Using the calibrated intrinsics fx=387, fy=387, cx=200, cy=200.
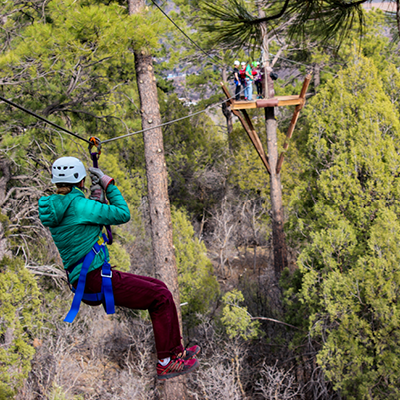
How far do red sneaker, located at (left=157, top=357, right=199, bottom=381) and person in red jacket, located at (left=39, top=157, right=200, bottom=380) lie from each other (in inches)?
1.0

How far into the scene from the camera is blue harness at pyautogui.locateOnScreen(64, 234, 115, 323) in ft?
8.82

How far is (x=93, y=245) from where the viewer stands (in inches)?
109

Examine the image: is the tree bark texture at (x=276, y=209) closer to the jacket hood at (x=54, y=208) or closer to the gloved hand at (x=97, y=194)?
the gloved hand at (x=97, y=194)

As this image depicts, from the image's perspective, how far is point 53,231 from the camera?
2668 millimetres

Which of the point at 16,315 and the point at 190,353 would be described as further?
the point at 16,315

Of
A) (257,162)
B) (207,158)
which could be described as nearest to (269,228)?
(257,162)

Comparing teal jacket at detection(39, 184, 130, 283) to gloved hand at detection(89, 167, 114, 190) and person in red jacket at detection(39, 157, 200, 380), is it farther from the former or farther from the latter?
gloved hand at detection(89, 167, 114, 190)

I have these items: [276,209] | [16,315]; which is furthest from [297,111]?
[16,315]

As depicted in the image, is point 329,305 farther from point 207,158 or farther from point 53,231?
A: point 207,158

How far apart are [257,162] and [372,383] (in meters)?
13.5

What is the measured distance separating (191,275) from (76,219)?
30.7ft

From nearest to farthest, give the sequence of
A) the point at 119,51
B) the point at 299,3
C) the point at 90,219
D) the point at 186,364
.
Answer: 1. the point at 90,219
2. the point at 186,364
3. the point at 299,3
4. the point at 119,51

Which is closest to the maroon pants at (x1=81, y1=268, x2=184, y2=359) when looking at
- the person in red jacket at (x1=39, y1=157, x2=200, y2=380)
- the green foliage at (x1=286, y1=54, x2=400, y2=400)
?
the person in red jacket at (x1=39, y1=157, x2=200, y2=380)

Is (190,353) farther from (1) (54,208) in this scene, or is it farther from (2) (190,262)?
(2) (190,262)
